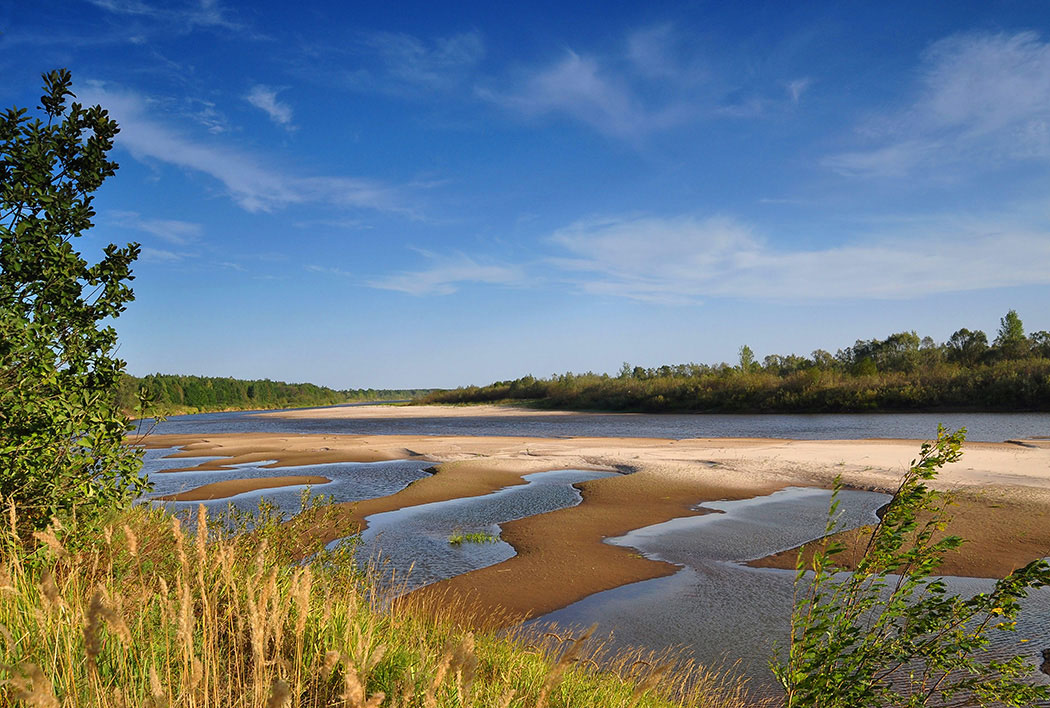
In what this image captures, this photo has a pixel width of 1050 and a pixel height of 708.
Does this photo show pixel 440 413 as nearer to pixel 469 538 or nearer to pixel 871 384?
pixel 871 384

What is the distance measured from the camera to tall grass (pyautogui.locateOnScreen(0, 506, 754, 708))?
92.4 inches

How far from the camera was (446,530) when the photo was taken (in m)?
12.1

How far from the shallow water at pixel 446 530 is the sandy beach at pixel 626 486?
360mm

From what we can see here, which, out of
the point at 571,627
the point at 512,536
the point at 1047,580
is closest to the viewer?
the point at 1047,580

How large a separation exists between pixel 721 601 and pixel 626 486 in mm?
8073

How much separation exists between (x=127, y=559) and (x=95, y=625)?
15.9 ft

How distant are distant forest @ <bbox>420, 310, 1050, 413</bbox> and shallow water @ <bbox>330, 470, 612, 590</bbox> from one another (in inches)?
1638

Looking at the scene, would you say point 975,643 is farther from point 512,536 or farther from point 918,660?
point 512,536

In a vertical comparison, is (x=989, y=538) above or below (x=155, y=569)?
below

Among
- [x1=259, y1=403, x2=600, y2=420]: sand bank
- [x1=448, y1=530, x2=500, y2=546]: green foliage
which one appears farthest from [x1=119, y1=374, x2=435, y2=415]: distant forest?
[x1=448, y1=530, x2=500, y2=546]: green foliage

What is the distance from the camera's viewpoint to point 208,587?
4.94 meters

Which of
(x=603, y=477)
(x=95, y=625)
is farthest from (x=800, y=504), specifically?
(x=95, y=625)

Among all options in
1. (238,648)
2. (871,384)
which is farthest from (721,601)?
(871,384)

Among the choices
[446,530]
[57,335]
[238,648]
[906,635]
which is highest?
[57,335]
